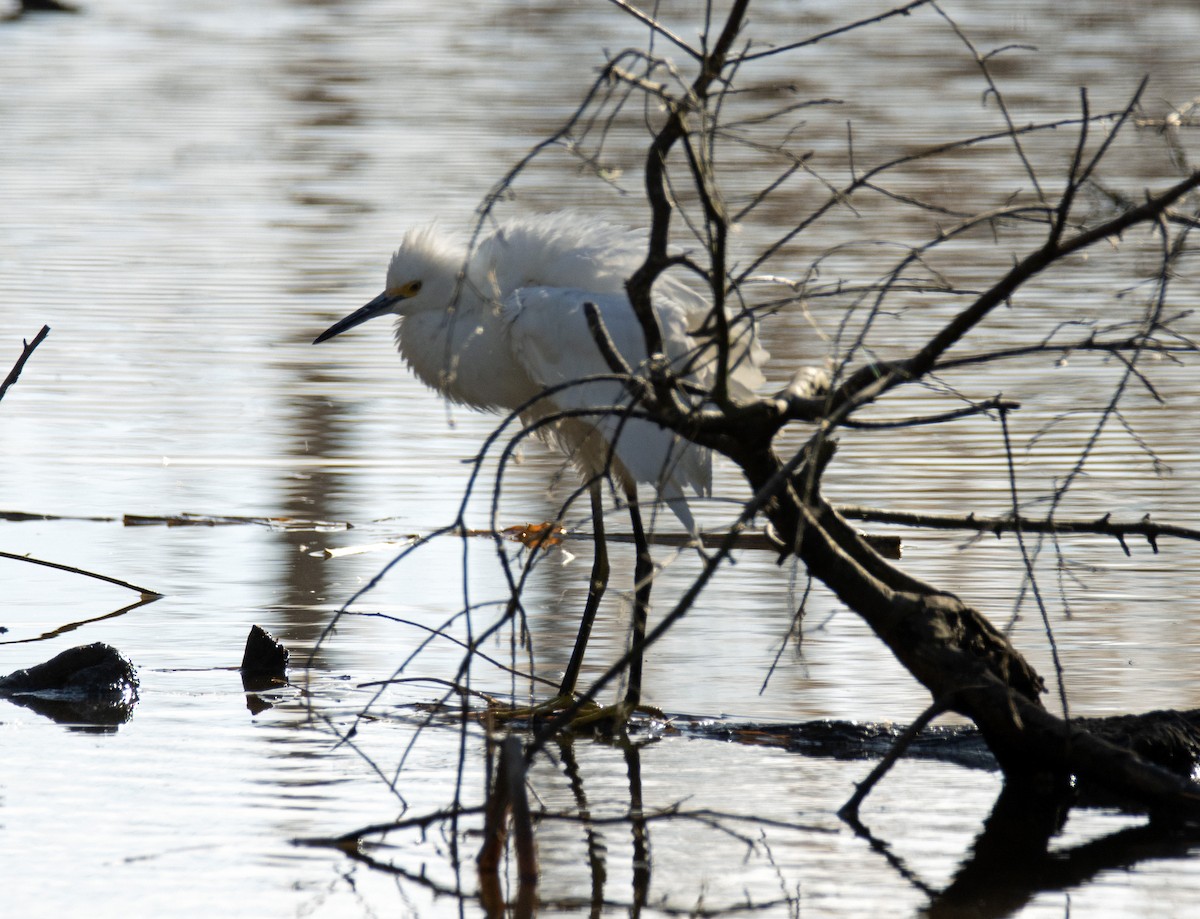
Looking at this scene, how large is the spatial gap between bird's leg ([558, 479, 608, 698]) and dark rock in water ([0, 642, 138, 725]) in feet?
3.95

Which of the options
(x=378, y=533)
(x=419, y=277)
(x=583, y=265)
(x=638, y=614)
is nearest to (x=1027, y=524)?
(x=638, y=614)

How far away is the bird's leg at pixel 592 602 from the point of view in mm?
5590

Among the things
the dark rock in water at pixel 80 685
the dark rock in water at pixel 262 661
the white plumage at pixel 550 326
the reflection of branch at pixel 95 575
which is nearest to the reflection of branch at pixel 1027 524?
the white plumage at pixel 550 326

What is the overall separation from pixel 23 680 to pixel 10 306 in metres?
6.16

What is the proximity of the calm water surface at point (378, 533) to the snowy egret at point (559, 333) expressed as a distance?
0.53 meters

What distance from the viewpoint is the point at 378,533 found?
6.92 m

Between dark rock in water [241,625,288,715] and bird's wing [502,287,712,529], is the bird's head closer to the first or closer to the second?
bird's wing [502,287,712,529]

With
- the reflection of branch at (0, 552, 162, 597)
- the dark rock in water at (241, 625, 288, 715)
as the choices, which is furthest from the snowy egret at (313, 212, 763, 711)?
the reflection of branch at (0, 552, 162, 597)

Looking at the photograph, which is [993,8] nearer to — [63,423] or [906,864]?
[63,423]

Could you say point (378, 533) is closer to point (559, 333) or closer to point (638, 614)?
point (559, 333)

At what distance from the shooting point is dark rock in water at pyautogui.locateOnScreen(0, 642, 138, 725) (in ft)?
16.7

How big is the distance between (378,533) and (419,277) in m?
1.10

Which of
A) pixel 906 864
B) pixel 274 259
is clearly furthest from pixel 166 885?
pixel 274 259

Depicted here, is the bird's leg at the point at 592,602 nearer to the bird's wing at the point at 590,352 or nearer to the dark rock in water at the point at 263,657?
the bird's wing at the point at 590,352
